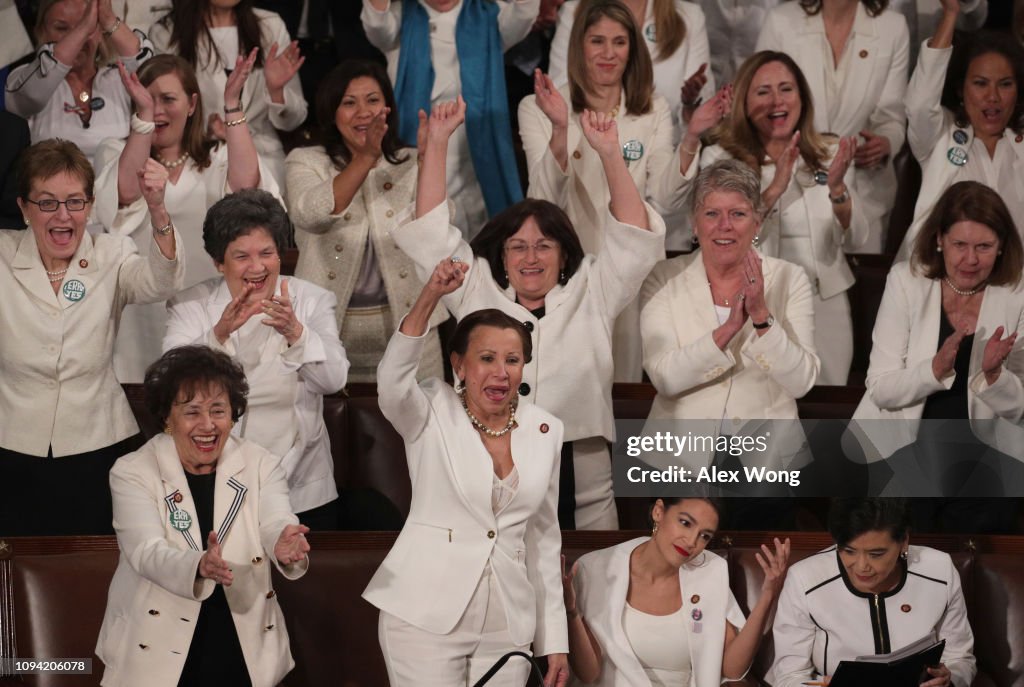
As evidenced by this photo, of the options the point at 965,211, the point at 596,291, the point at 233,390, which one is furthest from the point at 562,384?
the point at 965,211

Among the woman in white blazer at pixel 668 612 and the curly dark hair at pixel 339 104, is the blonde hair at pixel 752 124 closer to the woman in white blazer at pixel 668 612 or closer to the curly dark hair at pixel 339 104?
the curly dark hair at pixel 339 104

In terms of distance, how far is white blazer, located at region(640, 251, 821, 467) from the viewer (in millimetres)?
3836

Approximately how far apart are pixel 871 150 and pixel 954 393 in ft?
4.06

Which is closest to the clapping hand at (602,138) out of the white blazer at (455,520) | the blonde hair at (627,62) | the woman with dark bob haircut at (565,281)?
the woman with dark bob haircut at (565,281)

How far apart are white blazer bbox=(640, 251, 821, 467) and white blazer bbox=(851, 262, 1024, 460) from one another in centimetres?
20

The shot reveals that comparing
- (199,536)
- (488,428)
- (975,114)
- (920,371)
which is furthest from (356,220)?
(975,114)

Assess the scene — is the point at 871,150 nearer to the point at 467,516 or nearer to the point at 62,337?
the point at 467,516

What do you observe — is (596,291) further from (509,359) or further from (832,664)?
(832,664)

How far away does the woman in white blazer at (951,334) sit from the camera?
13.0 feet

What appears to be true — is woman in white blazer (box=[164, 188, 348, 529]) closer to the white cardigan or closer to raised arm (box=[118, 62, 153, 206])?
the white cardigan

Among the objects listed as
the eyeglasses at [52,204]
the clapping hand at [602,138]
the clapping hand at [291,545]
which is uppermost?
the clapping hand at [602,138]

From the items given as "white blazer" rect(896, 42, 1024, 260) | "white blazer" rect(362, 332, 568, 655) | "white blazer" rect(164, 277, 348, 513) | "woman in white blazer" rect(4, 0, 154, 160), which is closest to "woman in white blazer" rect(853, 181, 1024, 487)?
"white blazer" rect(896, 42, 1024, 260)

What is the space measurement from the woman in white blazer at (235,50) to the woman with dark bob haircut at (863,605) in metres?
2.31

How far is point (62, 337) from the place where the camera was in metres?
3.66
